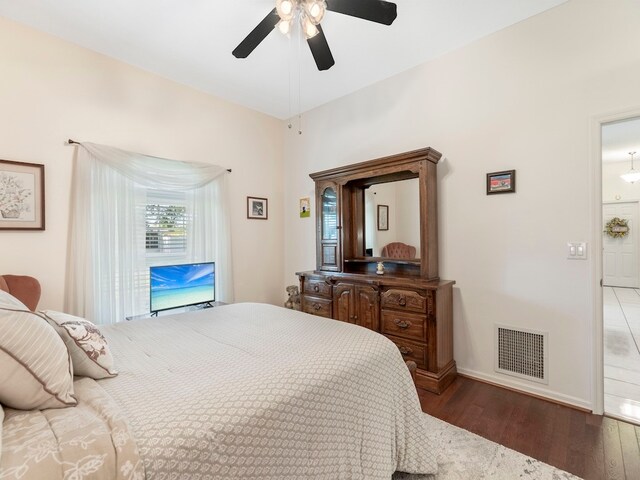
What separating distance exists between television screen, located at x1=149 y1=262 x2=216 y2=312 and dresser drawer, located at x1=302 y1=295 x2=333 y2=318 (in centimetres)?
98

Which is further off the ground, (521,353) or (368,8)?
(368,8)

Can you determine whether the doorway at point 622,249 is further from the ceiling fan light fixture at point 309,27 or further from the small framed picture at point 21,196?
the small framed picture at point 21,196

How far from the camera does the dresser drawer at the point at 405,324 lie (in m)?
2.48

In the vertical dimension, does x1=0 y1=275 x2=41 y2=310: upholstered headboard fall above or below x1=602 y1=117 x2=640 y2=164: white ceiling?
below

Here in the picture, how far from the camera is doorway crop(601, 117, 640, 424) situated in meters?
2.32

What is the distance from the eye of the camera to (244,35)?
251 cm

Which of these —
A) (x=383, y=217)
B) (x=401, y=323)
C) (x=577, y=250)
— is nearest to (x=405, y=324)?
(x=401, y=323)

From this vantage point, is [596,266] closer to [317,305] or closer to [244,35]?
[317,305]

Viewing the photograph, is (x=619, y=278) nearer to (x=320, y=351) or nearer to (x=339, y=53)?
(x=339, y=53)

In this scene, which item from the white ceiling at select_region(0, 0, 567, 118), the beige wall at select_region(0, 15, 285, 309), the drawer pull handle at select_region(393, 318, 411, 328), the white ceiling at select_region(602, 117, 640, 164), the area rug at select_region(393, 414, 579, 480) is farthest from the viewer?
the white ceiling at select_region(602, 117, 640, 164)

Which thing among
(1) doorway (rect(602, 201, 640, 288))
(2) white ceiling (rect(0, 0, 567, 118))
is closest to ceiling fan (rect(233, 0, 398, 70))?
(2) white ceiling (rect(0, 0, 567, 118))

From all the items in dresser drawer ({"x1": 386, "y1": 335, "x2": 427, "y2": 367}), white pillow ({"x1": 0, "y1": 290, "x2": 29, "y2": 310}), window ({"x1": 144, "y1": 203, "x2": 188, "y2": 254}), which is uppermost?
window ({"x1": 144, "y1": 203, "x2": 188, "y2": 254})

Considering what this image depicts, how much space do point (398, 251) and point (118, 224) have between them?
2.63 metres

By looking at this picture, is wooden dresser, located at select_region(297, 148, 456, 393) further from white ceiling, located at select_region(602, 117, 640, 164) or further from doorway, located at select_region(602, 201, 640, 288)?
doorway, located at select_region(602, 201, 640, 288)
